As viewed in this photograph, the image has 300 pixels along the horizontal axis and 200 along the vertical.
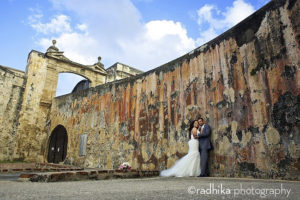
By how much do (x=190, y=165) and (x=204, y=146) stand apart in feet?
1.76

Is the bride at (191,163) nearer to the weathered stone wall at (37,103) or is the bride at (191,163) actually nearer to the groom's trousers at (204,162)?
the groom's trousers at (204,162)

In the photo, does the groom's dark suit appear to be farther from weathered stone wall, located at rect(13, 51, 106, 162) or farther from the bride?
weathered stone wall, located at rect(13, 51, 106, 162)

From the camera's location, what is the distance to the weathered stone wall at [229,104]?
367 centimetres

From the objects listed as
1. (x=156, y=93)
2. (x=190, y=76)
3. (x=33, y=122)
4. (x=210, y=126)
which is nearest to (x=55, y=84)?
(x=33, y=122)

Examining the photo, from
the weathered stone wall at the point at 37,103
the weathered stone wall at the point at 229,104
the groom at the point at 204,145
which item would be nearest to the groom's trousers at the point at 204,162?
the groom at the point at 204,145

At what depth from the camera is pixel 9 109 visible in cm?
1060

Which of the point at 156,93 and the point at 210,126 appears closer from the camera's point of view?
the point at 210,126

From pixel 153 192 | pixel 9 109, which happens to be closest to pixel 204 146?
pixel 153 192

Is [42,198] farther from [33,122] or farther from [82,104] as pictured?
[33,122]

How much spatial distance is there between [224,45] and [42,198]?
4783 mm

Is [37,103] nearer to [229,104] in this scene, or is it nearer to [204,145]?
[204,145]

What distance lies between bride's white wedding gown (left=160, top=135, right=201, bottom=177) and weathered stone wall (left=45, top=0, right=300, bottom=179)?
1.17 ft

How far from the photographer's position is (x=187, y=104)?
18.3 ft

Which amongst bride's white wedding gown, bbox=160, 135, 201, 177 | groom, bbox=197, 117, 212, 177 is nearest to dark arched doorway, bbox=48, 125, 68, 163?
bride's white wedding gown, bbox=160, 135, 201, 177
